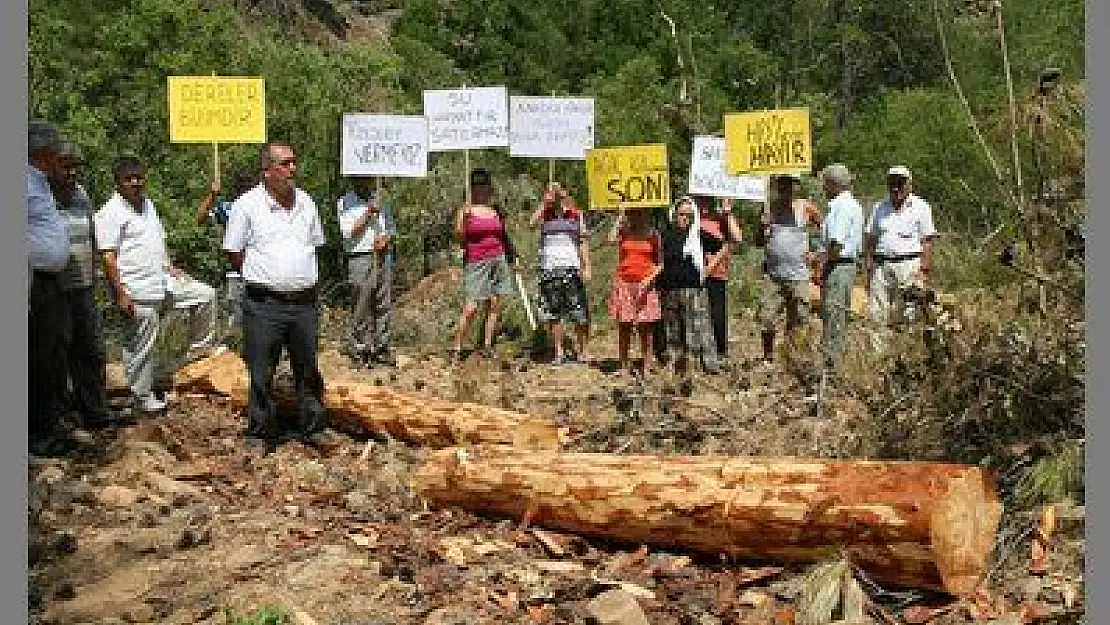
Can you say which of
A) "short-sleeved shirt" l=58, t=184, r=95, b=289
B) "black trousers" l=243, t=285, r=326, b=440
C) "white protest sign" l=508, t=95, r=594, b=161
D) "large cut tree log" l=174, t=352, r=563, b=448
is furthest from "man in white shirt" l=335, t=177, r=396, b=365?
"short-sleeved shirt" l=58, t=184, r=95, b=289

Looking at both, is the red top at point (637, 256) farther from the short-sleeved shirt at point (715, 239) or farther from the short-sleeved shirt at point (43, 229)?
the short-sleeved shirt at point (43, 229)

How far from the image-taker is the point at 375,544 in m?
6.74

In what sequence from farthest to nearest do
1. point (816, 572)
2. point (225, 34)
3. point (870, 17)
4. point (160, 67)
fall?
point (870, 17), point (225, 34), point (160, 67), point (816, 572)

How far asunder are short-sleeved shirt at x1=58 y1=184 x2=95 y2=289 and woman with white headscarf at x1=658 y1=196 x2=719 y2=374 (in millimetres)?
4243

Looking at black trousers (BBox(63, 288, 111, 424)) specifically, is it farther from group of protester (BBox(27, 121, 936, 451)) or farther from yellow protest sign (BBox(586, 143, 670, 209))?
yellow protest sign (BBox(586, 143, 670, 209))

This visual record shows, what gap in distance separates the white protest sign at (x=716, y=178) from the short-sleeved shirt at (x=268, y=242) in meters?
4.23

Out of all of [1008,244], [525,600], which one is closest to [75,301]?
[525,600]

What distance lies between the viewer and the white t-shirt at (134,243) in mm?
8359

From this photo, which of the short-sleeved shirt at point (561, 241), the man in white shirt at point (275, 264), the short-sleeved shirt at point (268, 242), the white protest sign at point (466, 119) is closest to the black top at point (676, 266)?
the short-sleeved shirt at point (561, 241)

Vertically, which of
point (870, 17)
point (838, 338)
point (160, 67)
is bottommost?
point (838, 338)

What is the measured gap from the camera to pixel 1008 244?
6902mm

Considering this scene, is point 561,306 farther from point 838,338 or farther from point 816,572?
point 816,572

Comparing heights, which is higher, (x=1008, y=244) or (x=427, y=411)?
(x=1008, y=244)

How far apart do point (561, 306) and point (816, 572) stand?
6.13 m
